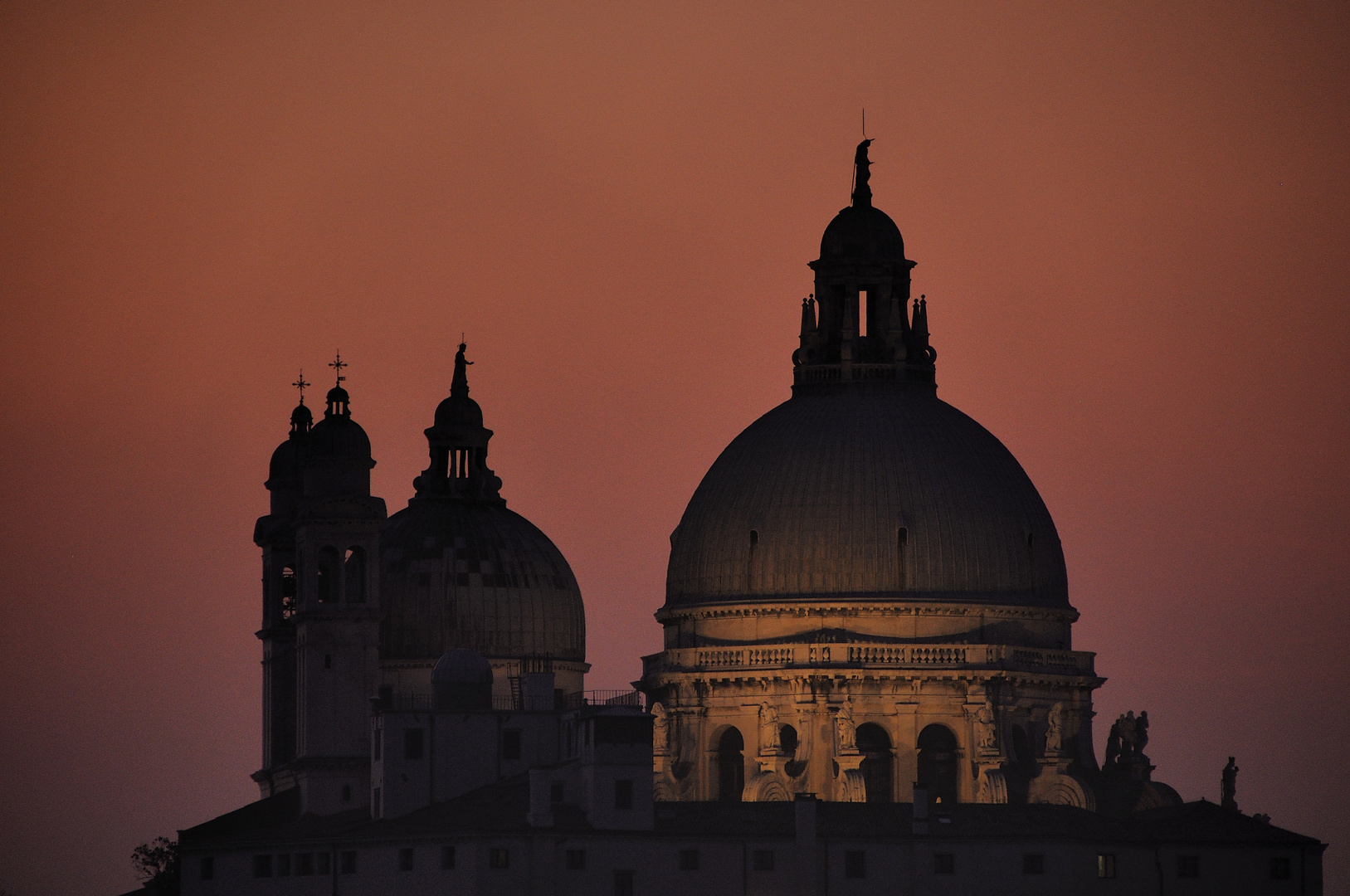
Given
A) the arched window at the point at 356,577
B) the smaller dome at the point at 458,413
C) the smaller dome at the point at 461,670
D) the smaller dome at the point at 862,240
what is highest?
the smaller dome at the point at 862,240

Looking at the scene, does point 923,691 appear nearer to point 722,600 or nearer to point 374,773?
point 722,600

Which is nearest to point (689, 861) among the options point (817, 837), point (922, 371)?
point (817, 837)

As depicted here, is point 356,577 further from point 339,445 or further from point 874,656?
point 874,656

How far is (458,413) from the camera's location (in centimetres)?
16388

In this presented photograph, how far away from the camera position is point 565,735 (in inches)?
5763

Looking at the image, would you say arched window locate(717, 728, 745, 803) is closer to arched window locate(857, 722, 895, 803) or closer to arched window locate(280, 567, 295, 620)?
arched window locate(857, 722, 895, 803)

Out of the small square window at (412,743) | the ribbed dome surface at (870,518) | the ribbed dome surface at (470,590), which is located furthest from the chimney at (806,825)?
the ribbed dome surface at (470,590)

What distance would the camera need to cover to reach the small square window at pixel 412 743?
143 meters

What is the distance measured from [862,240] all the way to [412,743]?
24621mm

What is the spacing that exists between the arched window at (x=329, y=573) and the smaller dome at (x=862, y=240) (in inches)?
786

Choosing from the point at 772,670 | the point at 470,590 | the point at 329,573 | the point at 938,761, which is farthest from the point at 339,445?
the point at 938,761

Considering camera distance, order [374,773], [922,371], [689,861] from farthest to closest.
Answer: [922,371]
[374,773]
[689,861]

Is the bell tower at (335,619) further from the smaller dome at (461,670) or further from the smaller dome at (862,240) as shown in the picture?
the smaller dome at (862,240)

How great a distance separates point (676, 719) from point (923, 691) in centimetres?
882
